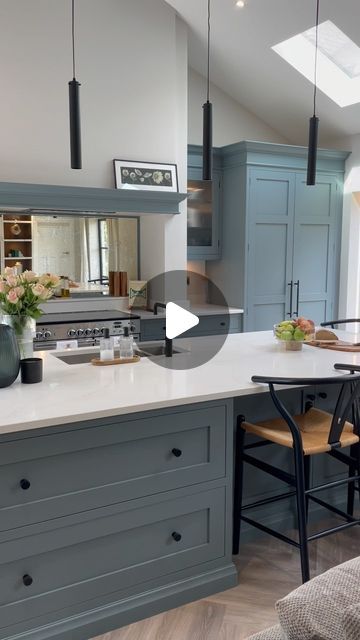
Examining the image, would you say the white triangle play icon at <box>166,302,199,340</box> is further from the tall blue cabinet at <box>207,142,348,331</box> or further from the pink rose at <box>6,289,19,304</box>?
the tall blue cabinet at <box>207,142,348,331</box>

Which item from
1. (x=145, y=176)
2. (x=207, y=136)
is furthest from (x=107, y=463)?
(x=145, y=176)

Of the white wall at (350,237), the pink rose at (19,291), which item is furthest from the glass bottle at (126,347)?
Result: the white wall at (350,237)

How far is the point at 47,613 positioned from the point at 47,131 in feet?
11.2

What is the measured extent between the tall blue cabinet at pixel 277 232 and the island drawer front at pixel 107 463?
113 inches

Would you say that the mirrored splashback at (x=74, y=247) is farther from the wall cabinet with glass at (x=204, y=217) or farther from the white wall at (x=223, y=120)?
the white wall at (x=223, y=120)

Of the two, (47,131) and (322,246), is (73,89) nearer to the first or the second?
(47,131)

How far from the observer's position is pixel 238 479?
2553 mm

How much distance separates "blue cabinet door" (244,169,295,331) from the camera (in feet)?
16.3

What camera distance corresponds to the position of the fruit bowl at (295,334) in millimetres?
2912

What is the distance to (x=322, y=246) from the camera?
5.40 metres

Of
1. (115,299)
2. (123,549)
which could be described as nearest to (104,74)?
(115,299)

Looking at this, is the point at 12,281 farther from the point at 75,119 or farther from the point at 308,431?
the point at 308,431

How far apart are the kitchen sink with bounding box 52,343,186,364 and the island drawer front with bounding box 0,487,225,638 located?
0.90 metres
